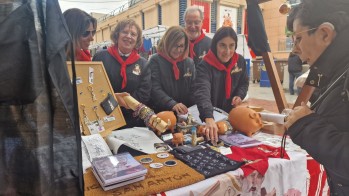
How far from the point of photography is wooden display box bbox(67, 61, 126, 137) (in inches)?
51.3

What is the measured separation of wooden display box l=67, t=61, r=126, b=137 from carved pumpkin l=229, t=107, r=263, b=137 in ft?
2.11

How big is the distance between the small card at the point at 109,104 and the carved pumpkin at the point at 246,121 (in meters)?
0.68

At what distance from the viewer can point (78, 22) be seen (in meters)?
1.66

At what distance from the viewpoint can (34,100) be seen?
0.55 metres

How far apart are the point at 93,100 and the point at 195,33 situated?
1438 mm

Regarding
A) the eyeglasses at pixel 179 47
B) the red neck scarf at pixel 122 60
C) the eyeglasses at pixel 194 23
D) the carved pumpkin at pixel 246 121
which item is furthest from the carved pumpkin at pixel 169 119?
the eyeglasses at pixel 194 23

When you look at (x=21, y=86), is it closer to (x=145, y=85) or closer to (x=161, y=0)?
(x=145, y=85)

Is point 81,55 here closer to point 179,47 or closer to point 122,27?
point 122,27

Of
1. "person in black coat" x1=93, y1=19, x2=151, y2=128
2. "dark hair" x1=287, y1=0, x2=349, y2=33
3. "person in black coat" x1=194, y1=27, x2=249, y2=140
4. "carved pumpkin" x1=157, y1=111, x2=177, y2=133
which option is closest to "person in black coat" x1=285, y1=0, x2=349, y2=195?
"dark hair" x1=287, y1=0, x2=349, y2=33

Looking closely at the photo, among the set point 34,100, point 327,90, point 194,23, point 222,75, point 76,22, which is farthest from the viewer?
point 194,23

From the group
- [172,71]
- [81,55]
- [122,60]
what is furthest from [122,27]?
[172,71]

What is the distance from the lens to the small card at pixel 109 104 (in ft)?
4.51

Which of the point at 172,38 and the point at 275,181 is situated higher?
the point at 172,38

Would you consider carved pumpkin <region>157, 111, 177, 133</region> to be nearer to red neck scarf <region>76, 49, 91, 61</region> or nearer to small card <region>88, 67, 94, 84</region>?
small card <region>88, 67, 94, 84</region>
